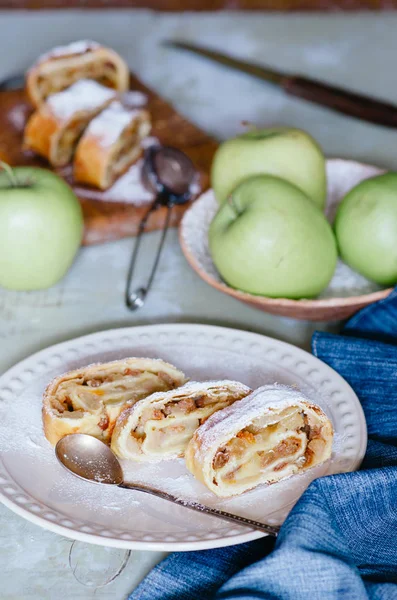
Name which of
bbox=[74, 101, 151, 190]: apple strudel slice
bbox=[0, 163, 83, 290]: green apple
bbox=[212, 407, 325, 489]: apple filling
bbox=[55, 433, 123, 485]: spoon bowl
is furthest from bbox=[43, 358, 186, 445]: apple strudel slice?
bbox=[74, 101, 151, 190]: apple strudel slice

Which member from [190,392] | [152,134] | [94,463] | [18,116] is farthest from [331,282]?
[18,116]

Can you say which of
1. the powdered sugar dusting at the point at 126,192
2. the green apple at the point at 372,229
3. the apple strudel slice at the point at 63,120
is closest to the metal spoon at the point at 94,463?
the green apple at the point at 372,229

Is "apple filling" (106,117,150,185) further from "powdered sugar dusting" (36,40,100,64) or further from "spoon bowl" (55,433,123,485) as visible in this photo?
"spoon bowl" (55,433,123,485)

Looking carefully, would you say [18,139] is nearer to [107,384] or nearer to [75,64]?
[75,64]

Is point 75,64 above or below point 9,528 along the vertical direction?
above

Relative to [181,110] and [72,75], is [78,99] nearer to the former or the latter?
[72,75]

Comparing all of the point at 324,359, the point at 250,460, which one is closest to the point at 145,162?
the point at 324,359
